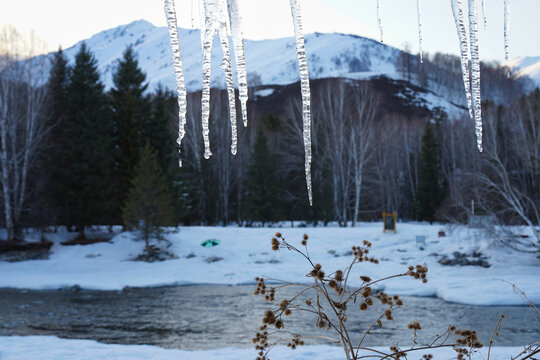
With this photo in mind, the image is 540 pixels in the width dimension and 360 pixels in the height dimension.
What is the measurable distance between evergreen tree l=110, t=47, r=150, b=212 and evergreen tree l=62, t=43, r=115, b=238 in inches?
28.8

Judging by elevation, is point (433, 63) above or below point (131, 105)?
above

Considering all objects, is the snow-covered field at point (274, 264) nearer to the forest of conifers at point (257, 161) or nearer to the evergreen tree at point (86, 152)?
the forest of conifers at point (257, 161)

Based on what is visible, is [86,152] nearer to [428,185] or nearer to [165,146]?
[165,146]

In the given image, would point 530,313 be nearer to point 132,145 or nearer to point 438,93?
point 132,145

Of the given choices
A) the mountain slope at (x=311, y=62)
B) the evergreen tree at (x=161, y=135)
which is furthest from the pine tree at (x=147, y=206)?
the mountain slope at (x=311, y=62)

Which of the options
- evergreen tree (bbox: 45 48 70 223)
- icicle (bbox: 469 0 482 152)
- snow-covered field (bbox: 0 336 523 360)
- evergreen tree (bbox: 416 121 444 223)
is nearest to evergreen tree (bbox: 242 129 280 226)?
evergreen tree (bbox: 45 48 70 223)

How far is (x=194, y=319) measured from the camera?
11.0 m

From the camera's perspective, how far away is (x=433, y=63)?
7425 cm

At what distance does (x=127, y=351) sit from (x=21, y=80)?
62.8ft

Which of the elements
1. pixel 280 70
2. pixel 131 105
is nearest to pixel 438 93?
pixel 280 70

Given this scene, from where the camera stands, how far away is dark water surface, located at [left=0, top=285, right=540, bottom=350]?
29.7 ft

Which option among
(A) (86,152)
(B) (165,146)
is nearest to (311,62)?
(B) (165,146)

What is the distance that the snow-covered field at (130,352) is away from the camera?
630 cm

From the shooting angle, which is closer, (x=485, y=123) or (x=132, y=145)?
(x=485, y=123)
